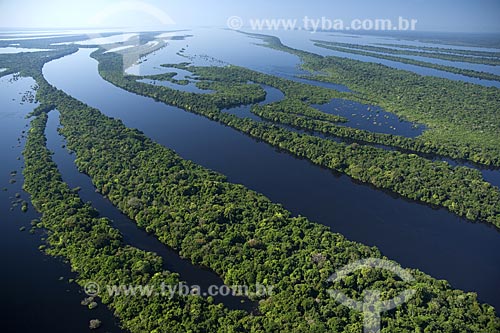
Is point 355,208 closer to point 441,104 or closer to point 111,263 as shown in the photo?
point 111,263

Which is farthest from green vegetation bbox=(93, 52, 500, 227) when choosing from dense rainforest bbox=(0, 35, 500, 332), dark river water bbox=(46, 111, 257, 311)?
dark river water bbox=(46, 111, 257, 311)

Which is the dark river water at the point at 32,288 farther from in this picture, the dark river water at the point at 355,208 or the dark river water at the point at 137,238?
the dark river water at the point at 355,208

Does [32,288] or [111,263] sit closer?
[32,288]

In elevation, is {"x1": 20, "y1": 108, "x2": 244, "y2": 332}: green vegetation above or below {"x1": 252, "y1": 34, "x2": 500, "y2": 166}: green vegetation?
below

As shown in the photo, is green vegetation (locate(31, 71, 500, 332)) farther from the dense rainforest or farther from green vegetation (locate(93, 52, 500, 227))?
green vegetation (locate(93, 52, 500, 227))

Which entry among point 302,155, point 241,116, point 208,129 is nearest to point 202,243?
point 302,155

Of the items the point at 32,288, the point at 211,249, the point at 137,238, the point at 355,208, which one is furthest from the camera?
the point at 355,208

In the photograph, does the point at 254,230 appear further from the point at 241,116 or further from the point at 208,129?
the point at 241,116

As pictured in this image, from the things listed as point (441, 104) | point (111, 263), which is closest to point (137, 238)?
point (111, 263)
